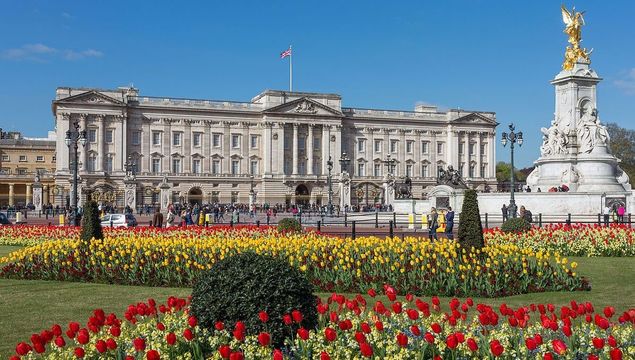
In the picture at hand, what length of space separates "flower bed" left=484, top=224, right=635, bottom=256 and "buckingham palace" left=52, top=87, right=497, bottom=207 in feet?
201

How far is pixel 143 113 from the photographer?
87.8 meters

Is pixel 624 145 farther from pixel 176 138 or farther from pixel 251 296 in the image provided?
pixel 251 296

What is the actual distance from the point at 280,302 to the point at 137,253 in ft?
29.1

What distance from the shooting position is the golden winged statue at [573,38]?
128 feet

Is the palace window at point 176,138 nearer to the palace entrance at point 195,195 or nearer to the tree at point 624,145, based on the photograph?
the palace entrance at point 195,195

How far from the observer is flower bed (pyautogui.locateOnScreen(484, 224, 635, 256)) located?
65.8ft

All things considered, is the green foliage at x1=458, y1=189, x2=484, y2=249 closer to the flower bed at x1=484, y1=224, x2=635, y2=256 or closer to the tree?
the flower bed at x1=484, y1=224, x2=635, y2=256

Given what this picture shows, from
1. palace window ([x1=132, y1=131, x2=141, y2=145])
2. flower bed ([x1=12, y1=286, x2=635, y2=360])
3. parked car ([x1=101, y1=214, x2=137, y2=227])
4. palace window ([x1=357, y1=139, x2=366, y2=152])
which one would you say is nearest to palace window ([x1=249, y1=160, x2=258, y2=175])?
palace window ([x1=132, y1=131, x2=141, y2=145])

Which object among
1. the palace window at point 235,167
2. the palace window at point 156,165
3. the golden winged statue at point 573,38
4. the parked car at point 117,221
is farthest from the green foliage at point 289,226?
the palace window at point 235,167

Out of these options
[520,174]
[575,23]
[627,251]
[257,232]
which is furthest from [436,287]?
[520,174]

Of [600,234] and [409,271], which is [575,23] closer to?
[600,234]

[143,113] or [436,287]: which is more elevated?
[143,113]

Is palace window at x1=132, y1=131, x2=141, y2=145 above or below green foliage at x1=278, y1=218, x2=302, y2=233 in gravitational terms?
above

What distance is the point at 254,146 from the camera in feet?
307
